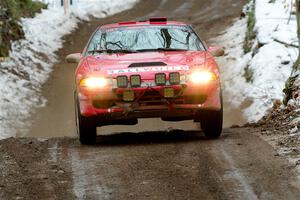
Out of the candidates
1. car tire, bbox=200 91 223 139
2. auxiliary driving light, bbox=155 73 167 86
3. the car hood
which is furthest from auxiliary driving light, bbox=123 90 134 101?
car tire, bbox=200 91 223 139

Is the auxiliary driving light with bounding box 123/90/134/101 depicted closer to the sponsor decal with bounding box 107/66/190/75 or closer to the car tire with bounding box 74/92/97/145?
the sponsor decal with bounding box 107/66/190/75

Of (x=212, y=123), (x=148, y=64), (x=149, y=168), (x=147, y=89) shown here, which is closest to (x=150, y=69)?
(x=148, y=64)

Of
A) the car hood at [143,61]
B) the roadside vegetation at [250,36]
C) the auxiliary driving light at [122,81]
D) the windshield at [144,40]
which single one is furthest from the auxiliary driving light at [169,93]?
the roadside vegetation at [250,36]

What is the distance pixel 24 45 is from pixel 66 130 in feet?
22.7

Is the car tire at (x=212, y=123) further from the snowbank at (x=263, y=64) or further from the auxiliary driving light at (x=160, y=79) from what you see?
the snowbank at (x=263, y=64)

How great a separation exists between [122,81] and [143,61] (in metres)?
0.47

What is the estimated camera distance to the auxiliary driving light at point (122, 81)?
827 centimetres

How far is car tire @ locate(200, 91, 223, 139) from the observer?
8.80m

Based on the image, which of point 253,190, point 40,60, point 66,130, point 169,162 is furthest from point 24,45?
point 253,190

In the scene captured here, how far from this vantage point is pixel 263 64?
1702cm

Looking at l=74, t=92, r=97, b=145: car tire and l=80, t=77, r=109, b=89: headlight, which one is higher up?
l=80, t=77, r=109, b=89: headlight

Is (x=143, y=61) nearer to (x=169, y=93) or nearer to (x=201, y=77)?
(x=169, y=93)

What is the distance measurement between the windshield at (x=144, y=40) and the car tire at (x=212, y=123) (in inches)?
42.8

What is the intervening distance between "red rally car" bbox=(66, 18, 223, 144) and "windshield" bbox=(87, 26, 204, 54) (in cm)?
28
